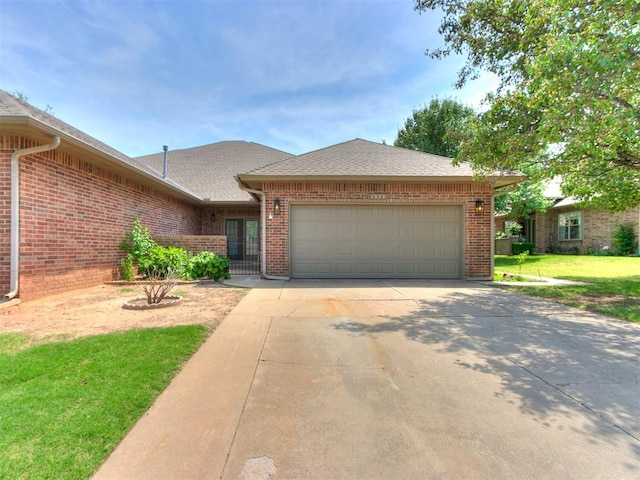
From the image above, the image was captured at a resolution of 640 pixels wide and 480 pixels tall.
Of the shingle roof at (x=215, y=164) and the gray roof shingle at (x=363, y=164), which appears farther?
the shingle roof at (x=215, y=164)

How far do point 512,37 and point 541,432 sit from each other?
7845mm

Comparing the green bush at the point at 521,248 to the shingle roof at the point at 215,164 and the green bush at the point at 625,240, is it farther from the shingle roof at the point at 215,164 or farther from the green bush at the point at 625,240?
the shingle roof at the point at 215,164

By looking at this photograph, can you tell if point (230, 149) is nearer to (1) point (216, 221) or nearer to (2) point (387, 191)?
(1) point (216, 221)

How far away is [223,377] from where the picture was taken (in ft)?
9.66

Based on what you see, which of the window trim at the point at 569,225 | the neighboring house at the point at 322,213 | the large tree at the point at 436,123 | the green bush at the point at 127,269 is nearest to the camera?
the neighboring house at the point at 322,213

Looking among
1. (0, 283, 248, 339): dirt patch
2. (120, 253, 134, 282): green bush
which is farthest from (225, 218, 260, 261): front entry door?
(0, 283, 248, 339): dirt patch

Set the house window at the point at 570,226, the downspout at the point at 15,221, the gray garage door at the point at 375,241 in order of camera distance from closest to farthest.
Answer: the downspout at the point at 15,221 → the gray garage door at the point at 375,241 → the house window at the point at 570,226

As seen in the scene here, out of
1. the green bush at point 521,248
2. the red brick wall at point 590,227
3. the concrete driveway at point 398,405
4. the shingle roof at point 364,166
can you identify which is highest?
the shingle roof at point 364,166

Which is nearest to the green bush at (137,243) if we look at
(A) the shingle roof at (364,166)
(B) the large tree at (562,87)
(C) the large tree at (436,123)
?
(A) the shingle roof at (364,166)

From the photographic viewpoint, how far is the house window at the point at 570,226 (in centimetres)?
1840

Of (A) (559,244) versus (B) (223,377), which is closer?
(B) (223,377)

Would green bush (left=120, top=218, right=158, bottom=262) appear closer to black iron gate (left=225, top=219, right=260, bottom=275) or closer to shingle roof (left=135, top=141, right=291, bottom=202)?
shingle roof (left=135, top=141, right=291, bottom=202)

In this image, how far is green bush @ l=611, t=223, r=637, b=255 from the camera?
16.0m

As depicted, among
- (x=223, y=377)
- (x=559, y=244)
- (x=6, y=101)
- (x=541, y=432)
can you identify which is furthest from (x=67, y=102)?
(x=559, y=244)
